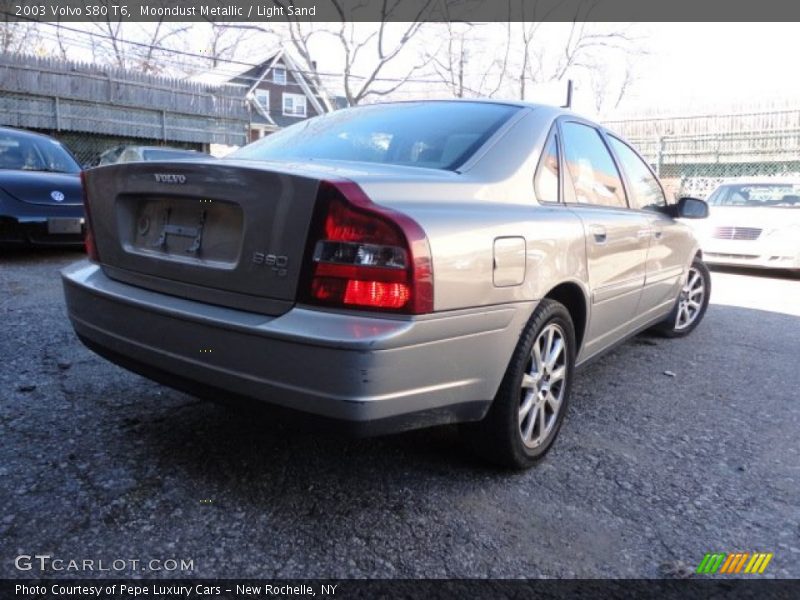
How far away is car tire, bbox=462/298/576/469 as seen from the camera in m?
2.27

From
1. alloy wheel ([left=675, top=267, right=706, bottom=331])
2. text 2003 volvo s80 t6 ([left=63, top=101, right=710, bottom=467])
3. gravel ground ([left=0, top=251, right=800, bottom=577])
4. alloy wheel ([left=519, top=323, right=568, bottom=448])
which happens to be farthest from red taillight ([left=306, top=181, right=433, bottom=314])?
alloy wheel ([left=675, top=267, right=706, bottom=331])

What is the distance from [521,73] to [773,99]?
364 inches

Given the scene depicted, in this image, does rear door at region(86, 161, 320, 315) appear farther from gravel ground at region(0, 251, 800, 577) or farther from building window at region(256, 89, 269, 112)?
building window at region(256, 89, 269, 112)

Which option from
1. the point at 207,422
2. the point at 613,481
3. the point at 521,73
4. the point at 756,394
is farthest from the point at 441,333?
the point at 521,73

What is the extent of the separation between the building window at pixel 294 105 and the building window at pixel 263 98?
3.73ft

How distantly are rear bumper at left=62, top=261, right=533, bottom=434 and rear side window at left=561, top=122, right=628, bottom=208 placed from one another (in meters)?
1.01

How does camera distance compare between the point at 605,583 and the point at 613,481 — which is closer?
the point at 605,583

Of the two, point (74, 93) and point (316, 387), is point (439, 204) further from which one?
point (74, 93)

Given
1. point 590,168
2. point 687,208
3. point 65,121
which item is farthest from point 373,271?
point 65,121

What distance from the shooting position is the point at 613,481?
2480mm

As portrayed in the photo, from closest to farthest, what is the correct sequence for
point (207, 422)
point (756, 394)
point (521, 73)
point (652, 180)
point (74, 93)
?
point (207, 422), point (756, 394), point (652, 180), point (74, 93), point (521, 73)

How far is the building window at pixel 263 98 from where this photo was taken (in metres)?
38.0

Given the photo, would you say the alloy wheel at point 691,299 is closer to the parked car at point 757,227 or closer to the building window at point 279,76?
the parked car at point 757,227

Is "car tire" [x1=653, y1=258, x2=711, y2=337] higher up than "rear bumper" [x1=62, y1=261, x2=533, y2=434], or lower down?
lower down
